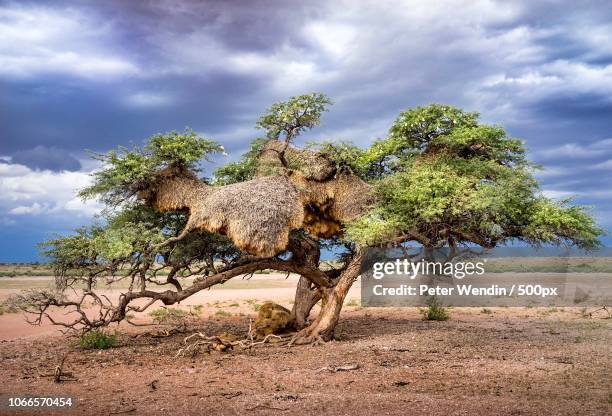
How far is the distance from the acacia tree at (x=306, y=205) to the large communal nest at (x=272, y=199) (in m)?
0.04

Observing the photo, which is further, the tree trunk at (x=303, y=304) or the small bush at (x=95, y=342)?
the tree trunk at (x=303, y=304)

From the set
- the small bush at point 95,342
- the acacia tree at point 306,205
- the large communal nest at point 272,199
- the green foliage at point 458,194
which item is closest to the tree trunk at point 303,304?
the acacia tree at point 306,205

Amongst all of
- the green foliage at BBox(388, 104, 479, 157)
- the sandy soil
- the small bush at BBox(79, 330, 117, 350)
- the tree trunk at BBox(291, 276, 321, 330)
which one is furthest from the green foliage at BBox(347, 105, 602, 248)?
the small bush at BBox(79, 330, 117, 350)

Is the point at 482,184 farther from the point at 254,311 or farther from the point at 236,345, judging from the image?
the point at 254,311

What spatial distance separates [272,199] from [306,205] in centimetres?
336

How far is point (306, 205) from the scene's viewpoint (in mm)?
19797

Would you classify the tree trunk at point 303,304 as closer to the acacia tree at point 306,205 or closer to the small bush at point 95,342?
the acacia tree at point 306,205

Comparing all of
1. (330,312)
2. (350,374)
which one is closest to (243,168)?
(330,312)

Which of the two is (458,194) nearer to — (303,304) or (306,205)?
(306,205)

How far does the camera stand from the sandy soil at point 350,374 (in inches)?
409

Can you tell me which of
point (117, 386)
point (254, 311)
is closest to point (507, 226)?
point (117, 386)

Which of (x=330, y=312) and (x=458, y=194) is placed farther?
(x=330, y=312)

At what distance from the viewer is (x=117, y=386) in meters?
12.5

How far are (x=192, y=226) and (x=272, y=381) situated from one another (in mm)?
6248
